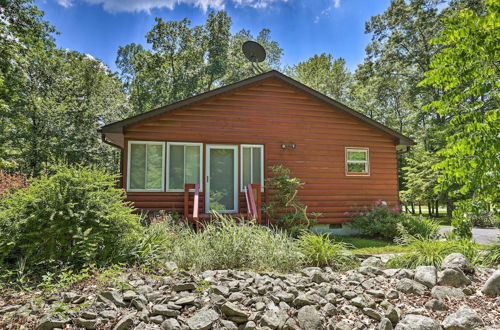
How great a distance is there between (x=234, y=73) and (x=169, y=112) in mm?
16526

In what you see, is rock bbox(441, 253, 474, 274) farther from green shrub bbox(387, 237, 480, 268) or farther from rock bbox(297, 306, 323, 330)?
rock bbox(297, 306, 323, 330)

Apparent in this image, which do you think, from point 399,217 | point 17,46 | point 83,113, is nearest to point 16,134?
point 83,113

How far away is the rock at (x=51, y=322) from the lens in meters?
2.35

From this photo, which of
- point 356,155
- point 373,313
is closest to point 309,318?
point 373,313

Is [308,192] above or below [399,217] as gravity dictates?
above

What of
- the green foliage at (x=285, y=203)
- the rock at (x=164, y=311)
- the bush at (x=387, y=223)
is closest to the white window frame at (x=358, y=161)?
the bush at (x=387, y=223)

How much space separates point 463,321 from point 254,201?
5.86 metres

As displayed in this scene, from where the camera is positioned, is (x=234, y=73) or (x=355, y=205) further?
(x=234, y=73)

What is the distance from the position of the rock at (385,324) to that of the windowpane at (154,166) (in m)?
6.93

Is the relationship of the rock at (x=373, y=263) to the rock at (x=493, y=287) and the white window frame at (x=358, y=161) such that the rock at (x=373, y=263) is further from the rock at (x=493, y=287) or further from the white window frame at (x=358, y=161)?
the white window frame at (x=358, y=161)

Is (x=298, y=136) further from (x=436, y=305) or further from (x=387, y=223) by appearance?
(x=436, y=305)

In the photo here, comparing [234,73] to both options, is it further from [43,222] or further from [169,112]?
[43,222]

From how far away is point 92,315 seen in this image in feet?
8.11

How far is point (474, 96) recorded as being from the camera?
11.8 ft
